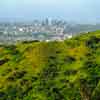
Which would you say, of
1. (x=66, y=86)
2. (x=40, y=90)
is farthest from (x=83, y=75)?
(x=40, y=90)

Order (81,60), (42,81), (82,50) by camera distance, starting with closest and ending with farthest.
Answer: (42,81)
(81,60)
(82,50)

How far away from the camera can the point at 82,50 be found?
31.8 metres

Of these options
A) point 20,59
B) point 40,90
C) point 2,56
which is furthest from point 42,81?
point 2,56

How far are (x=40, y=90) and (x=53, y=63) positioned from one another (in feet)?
11.6

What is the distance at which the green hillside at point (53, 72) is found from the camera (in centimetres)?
2547

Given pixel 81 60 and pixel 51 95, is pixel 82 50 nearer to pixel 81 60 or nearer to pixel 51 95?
pixel 81 60

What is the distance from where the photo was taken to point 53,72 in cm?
2841

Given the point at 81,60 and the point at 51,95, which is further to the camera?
the point at 81,60

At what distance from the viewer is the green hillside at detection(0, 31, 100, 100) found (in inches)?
1003

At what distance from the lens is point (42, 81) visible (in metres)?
27.4

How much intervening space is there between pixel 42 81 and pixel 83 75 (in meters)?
2.87

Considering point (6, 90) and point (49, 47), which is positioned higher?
point (49, 47)

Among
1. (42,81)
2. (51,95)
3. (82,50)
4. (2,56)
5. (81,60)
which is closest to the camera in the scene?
(51,95)

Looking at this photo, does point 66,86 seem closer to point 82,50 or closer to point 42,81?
point 42,81
